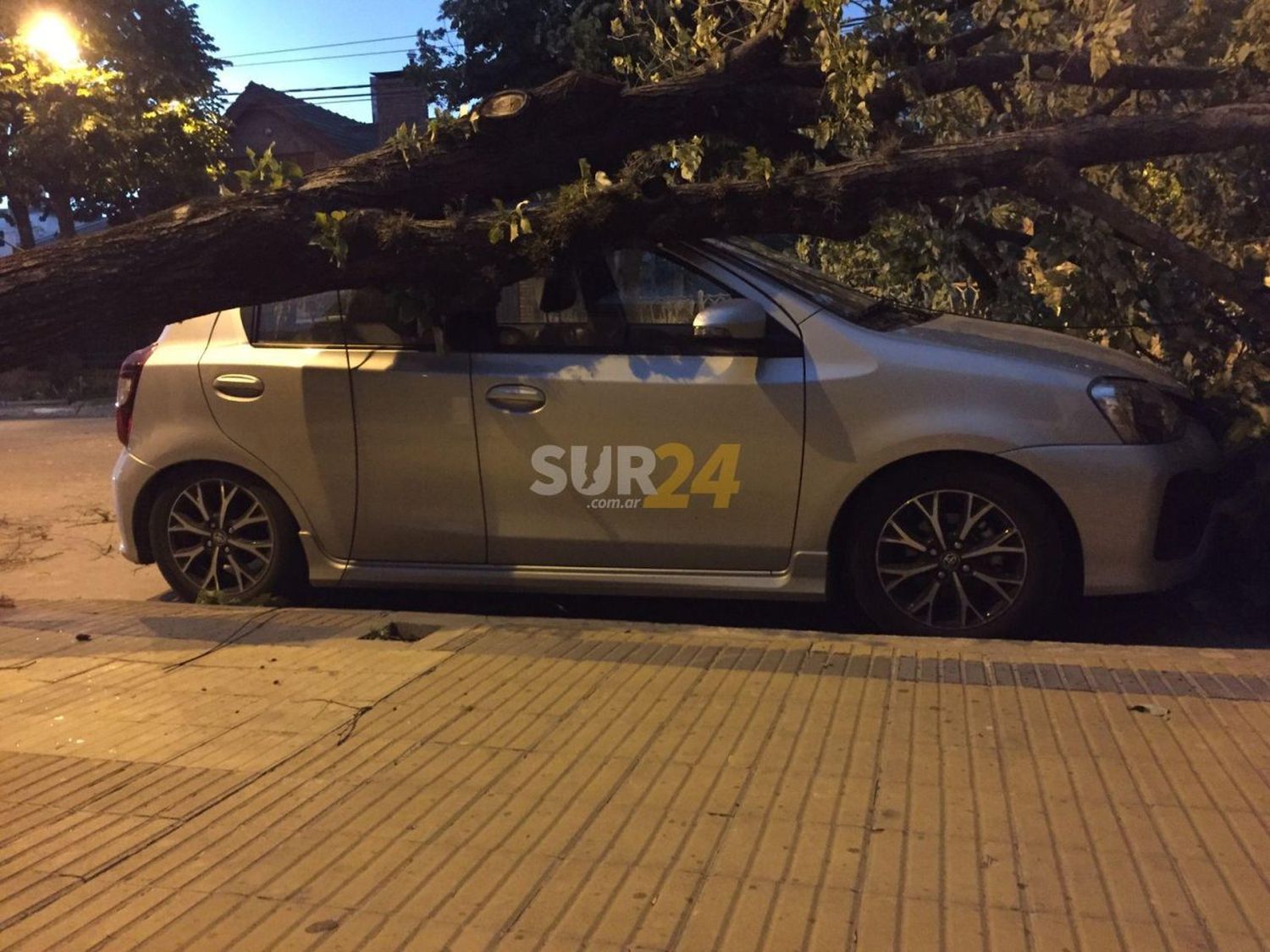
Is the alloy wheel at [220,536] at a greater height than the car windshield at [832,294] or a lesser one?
lesser

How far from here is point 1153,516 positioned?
15.2 ft

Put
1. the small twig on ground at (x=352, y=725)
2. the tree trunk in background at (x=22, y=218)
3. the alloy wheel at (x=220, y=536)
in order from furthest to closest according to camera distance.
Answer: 1. the tree trunk in background at (x=22, y=218)
2. the alloy wheel at (x=220, y=536)
3. the small twig on ground at (x=352, y=725)

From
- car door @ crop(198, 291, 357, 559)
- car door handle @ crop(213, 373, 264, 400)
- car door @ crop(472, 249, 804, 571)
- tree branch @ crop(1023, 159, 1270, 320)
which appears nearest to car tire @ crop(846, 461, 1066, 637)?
car door @ crop(472, 249, 804, 571)

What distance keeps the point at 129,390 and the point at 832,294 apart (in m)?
3.37

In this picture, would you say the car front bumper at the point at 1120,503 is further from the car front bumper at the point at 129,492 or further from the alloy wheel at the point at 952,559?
the car front bumper at the point at 129,492

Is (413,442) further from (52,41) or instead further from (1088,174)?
(52,41)

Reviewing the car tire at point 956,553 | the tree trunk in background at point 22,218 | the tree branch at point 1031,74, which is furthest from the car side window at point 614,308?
the tree trunk in background at point 22,218

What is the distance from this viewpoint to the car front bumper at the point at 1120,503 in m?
4.61

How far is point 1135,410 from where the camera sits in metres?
4.70

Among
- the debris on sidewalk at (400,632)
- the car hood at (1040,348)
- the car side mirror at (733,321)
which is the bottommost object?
the debris on sidewalk at (400,632)

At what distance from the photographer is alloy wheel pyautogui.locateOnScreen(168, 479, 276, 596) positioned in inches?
218

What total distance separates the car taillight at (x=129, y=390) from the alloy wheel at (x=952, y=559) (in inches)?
139

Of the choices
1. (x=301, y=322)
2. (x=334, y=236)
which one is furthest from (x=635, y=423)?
(x=301, y=322)

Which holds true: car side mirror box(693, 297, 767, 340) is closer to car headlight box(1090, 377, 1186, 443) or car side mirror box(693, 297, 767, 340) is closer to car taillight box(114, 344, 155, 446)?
car headlight box(1090, 377, 1186, 443)
